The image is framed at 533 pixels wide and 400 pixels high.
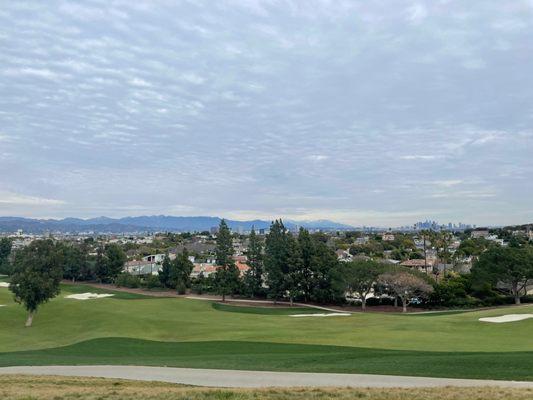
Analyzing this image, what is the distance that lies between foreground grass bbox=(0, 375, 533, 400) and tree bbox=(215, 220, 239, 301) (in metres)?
50.2

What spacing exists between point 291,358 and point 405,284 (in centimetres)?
3637

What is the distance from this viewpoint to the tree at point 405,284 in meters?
54.8

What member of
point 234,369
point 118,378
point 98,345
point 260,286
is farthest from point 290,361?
point 260,286

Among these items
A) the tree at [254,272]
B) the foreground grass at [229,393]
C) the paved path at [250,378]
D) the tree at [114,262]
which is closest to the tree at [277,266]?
the tree at [254,272]

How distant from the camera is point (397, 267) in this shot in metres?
58.9

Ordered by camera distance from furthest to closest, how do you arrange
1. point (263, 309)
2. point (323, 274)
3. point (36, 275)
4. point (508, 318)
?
point (323, 274) < point (263, 309) < point (36, 275) < point (508, 318)

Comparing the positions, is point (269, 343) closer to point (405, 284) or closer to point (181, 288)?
point (405, 284)

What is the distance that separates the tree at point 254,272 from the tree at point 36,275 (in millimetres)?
28827

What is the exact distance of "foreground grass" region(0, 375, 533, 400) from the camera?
1259 cm

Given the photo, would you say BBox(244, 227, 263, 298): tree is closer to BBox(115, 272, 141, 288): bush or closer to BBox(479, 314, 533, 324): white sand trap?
BBox(115, 272, 141, 288): bush

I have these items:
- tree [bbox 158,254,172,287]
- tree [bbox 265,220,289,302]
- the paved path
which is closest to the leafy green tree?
tree [bbox 158,254,172,287]

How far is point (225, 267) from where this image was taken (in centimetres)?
6888

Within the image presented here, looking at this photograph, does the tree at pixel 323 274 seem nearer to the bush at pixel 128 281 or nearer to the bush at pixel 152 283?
the bush at pixel 152 283

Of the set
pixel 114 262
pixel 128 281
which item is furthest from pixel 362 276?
pixel 114 262
